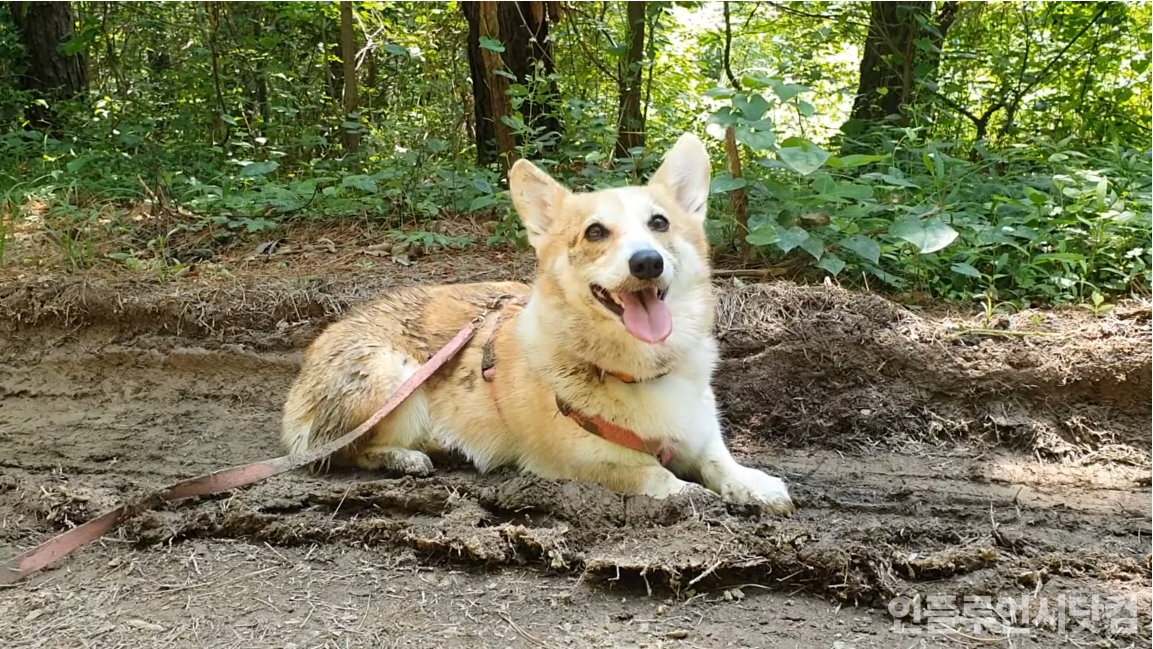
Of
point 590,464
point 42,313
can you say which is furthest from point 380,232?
point 590,464

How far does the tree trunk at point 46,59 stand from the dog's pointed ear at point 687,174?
897cm

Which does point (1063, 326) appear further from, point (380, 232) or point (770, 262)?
point (380, 232)

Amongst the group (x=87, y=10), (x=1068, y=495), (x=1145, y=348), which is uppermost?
(x=87, y=10)

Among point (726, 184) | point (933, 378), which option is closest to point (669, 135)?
point (726, 184)

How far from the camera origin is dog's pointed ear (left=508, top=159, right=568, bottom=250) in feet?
11.1

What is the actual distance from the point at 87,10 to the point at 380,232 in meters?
6.93

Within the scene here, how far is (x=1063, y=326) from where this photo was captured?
12.9ft

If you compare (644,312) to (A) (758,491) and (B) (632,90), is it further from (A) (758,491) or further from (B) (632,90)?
(B) (632,90)

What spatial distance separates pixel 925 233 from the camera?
14.1 feet

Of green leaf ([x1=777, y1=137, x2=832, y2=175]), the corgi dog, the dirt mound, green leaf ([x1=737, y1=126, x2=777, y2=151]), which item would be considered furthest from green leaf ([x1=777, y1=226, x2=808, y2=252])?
the corgi dog

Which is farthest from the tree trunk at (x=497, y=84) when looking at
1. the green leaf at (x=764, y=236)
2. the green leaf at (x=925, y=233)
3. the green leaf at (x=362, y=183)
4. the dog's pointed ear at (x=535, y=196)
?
the green leaf at (x=925, y=233)

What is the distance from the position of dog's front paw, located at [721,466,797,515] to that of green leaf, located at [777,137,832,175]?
6.01 ft

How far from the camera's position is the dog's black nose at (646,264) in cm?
279

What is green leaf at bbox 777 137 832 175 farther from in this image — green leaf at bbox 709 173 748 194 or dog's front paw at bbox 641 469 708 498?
dog's front paw at bbox 641 469 708 498
